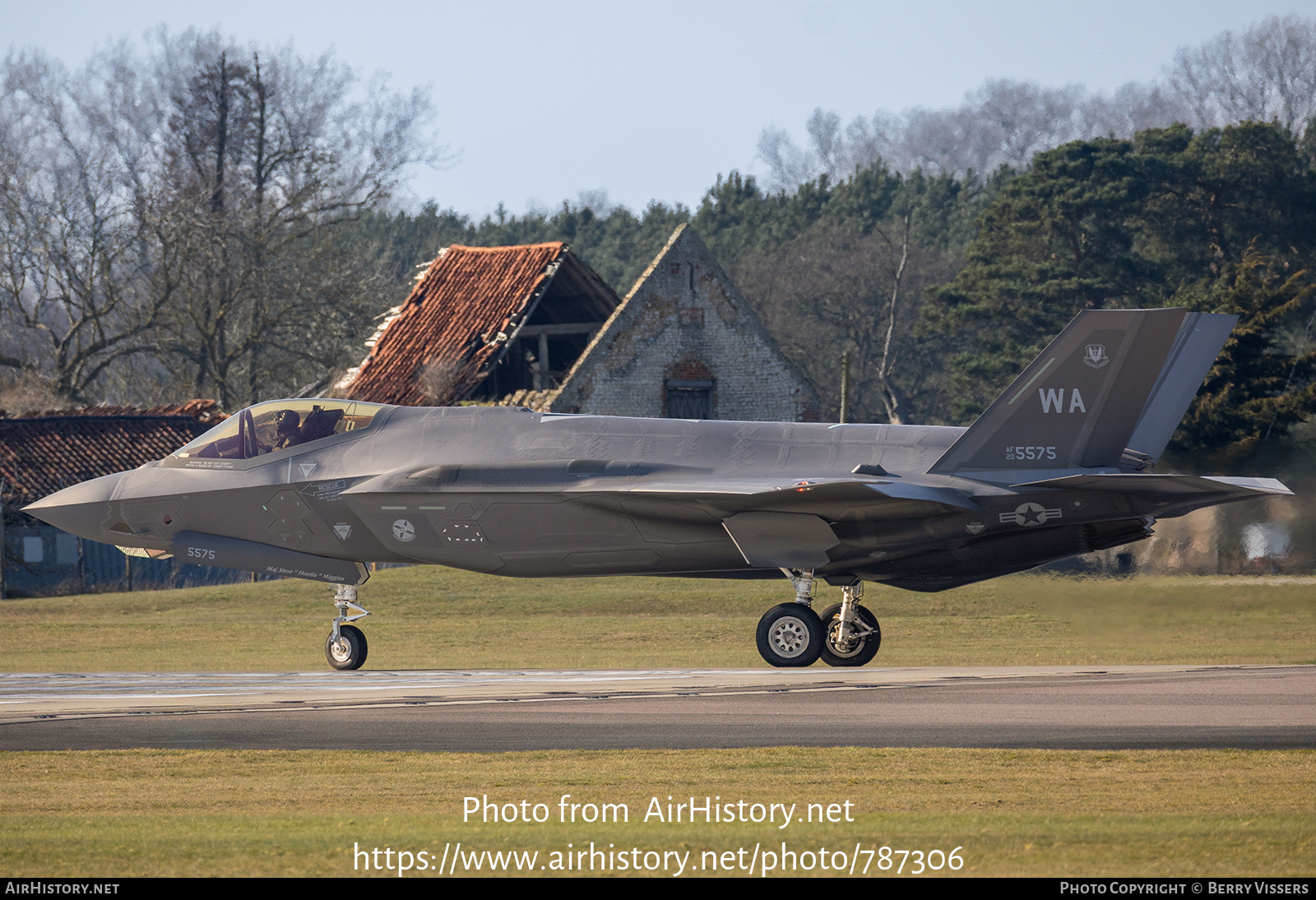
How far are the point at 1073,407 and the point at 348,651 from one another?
32.9 feet

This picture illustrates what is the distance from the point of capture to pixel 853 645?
1762 centimetres

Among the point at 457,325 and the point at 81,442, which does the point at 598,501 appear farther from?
the point at 81,442

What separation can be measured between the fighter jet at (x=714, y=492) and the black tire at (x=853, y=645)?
3 centimetres

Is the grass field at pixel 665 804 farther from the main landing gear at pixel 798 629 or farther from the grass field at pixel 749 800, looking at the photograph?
the main landing gear at pixel 798 629

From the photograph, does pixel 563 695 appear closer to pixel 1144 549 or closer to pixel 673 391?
pixel 1144 549

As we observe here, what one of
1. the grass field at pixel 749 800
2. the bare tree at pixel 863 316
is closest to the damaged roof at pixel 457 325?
the grass field at pixel 749 800

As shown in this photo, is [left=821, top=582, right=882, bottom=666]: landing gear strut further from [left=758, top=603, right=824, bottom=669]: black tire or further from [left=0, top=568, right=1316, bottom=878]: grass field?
[left=0, top=568, right=1316, bottom=878]: grass field

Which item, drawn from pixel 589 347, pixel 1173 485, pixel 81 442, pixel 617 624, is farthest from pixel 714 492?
pixel 81 442

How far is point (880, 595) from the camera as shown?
31.6 meters

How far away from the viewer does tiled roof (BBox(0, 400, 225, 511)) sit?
38.2 meters

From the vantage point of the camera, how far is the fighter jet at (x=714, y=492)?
631 inches

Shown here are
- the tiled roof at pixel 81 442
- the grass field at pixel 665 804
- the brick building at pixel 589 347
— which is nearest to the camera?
the grass field at pixel 665 804

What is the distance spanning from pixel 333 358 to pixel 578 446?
3779cm

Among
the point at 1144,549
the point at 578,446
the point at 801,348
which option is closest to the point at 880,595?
the point at 1144,549
